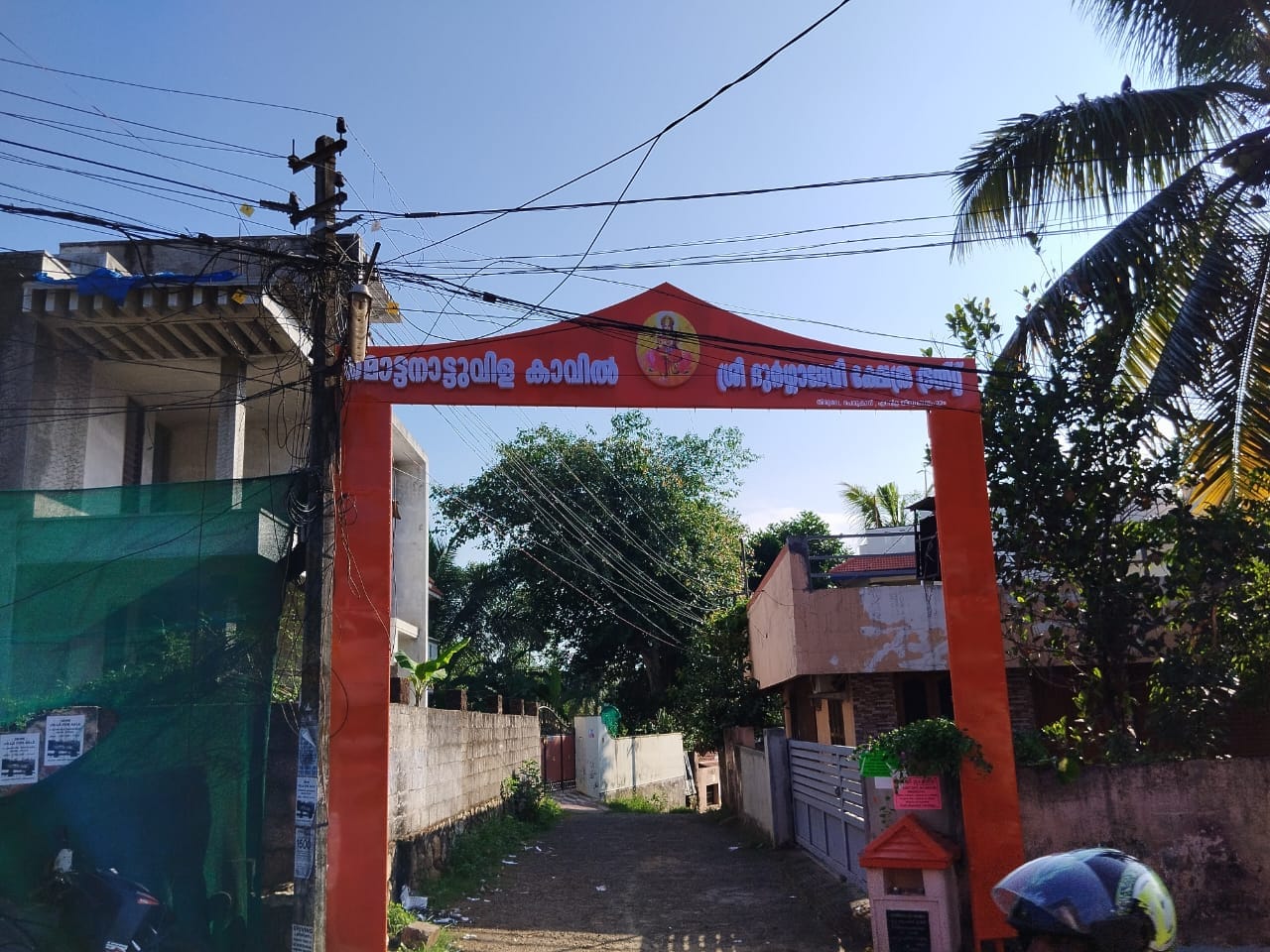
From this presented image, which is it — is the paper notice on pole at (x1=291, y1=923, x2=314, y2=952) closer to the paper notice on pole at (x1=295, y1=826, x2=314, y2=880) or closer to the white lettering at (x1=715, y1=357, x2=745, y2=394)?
the paper notice on pole at (x1=295, y1=826, x2=314, y2=880)

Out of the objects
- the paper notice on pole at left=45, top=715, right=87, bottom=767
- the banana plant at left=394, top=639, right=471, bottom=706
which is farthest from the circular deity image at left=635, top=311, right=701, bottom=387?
the banana plant at left=394, top=639, right=471, bottom=706

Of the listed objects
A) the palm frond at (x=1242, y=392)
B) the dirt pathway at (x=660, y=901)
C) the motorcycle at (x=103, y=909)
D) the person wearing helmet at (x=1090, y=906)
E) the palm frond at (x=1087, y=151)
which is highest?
the palm frond at (x=1087, y=151)

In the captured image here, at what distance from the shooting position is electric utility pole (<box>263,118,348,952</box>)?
7883 millimetres

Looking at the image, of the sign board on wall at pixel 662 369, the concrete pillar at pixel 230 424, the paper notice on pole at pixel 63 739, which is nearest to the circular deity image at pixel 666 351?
the sign board on wall at pixel 662 369

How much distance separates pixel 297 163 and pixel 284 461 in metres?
8.86

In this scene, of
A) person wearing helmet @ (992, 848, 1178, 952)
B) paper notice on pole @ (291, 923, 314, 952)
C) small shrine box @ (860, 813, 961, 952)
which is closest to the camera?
person wearing helmet @ (992, 848, 1178, 952)

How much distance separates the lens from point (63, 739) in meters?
7.95

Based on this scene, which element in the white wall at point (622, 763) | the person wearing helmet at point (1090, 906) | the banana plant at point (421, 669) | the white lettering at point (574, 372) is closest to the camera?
the person wearing helmet at point (1090, 906)

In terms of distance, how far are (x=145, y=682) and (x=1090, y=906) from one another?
7.12 metres

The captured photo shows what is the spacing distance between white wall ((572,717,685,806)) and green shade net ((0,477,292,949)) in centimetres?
2151

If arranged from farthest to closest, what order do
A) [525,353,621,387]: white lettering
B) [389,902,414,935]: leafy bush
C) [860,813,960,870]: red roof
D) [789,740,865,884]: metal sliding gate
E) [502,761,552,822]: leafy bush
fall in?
[502,761,552,822]: leafy bush → [789,740,865,884]: metal sliding gate → [525,353,621,387]: white lettering → [389,902,414,935]: leafy bush → [860,813,960,870]: red roof

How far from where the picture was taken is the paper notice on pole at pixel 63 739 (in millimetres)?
7914

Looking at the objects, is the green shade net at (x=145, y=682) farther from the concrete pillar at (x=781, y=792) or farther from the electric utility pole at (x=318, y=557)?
the concrete pillar at (x=781, y=792)

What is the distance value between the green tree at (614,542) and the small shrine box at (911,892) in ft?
72.0
